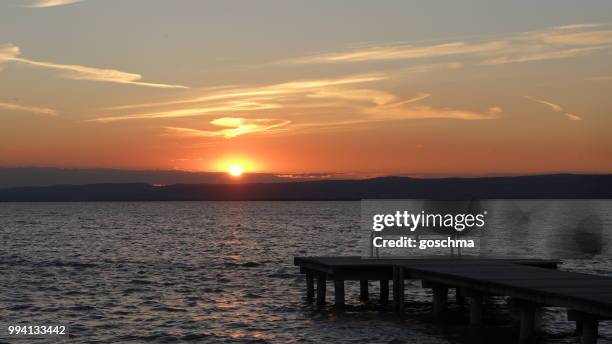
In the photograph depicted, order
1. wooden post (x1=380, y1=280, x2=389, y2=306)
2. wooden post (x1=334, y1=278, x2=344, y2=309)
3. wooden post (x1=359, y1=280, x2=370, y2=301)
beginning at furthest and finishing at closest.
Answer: wooden post (x1=359, y1=280, x2=370, y2=301), wooden post (x1=380, y1=280, x2=389, y2=306), wooden post (x1=334, y1=278, x2=344, y2=309)

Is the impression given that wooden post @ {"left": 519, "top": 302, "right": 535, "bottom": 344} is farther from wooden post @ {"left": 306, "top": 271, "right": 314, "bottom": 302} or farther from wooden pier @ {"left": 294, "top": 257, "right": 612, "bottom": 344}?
wooden post @ {"left": 306, "top": 271, "right": 314, "bottom": 302}

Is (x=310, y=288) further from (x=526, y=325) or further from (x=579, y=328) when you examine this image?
(x=526, y=325)

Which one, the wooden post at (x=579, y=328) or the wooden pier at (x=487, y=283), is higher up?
the wooden pier at (x=487, y=283)

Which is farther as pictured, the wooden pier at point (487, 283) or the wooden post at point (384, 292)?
the wooden post at point (384, 292)

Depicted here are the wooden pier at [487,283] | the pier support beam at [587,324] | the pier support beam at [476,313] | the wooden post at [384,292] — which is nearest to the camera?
the pier support beam at [587,324]

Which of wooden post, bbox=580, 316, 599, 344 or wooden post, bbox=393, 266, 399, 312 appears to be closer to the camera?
wooden post, bbox=580, 316, 599, 344

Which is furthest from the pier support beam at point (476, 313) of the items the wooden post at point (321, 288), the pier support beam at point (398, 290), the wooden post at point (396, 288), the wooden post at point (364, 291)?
the wooden post at point (364, 291)

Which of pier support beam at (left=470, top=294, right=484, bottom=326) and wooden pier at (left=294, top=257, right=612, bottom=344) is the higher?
wooden pier at (left=294, top=257, right=612, bottom=344)

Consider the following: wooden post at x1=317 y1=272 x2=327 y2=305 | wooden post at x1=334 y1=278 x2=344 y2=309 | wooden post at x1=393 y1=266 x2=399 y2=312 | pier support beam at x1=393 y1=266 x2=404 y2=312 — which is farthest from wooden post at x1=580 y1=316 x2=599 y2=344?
wooden post at x1=317 y1=272 x2=327 y2=305

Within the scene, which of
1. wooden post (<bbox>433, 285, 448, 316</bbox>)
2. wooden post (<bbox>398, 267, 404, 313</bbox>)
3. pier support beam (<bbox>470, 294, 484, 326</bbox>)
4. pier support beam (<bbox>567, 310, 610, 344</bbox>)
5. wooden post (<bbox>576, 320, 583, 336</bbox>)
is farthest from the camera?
wooden post (<bbox>398, 267, 404, 313</bbox>)

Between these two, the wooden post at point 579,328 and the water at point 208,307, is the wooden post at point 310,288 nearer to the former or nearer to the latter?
the water at point 208,307

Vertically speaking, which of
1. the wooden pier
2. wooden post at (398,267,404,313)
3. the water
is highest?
the wooden pier

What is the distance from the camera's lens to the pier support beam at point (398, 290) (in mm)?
32438

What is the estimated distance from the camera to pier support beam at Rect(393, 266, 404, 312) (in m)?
32.4
